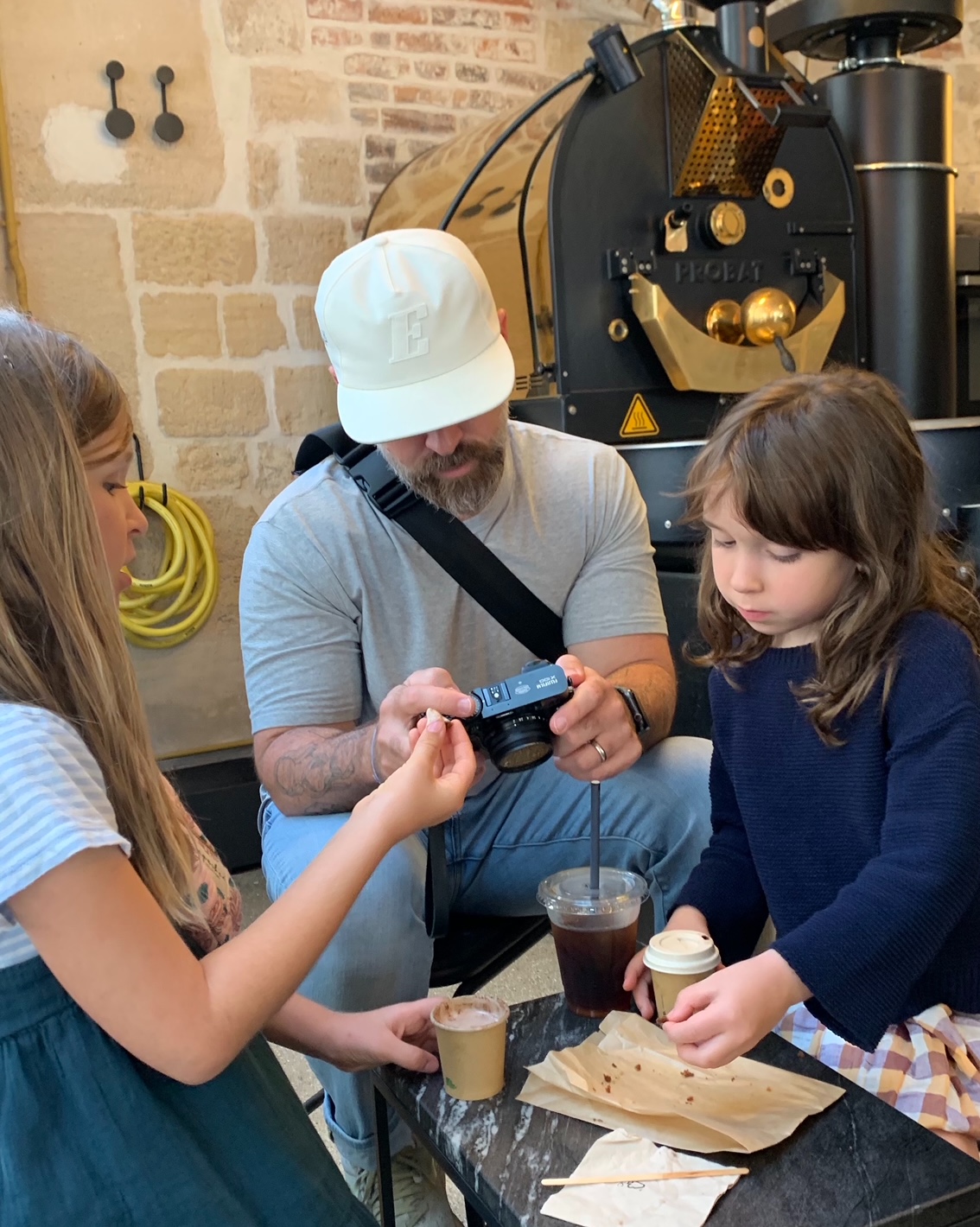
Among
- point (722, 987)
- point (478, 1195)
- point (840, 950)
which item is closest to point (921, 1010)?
point (840, 950)

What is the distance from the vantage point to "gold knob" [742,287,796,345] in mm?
2668

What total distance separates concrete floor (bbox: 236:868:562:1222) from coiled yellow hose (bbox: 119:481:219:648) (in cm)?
71

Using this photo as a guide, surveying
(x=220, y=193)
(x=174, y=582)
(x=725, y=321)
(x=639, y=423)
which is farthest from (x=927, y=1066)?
(x=220, y=193)

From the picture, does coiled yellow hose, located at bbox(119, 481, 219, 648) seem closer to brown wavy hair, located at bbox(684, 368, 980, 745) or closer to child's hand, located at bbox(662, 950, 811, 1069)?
brown wavy hair, located at bbox(684, 368, 980, 745)

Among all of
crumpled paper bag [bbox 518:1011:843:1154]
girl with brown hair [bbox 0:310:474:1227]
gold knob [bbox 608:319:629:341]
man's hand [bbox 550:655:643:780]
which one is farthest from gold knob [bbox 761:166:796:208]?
crumpled paper bag [bbox 518:1011:843:1154]

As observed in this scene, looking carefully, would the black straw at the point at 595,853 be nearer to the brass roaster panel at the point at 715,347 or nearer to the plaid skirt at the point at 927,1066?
the plaid skirt at the point at 927,1066

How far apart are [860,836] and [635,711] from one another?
16.9 inches

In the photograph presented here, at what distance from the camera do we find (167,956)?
3.04 ft

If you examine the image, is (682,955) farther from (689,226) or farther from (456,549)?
(689,226)

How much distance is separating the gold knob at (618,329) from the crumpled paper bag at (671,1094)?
1739 mm

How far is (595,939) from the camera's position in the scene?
126cm

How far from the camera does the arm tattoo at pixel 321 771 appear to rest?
1.57 m

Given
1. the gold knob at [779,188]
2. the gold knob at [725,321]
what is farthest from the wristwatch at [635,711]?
the gold knob at [779,188]

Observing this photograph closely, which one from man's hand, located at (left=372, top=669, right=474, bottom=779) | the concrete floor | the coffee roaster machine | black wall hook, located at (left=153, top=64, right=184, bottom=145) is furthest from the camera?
black wall hook, located at (left=153, top=64, right=184, bottom=145)
